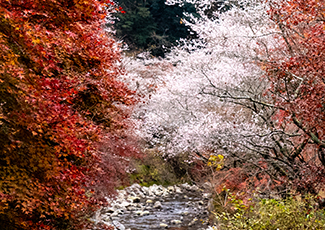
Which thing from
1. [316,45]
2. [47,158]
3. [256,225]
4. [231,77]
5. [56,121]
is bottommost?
[256,225]

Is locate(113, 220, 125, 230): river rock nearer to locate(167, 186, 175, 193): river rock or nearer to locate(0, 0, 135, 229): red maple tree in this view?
locate(0, 0, 135, 229): red maple tree

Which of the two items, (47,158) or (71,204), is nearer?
(47,158)

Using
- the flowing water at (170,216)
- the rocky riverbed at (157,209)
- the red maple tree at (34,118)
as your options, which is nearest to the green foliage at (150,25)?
the rocky riverbed at (157,209)

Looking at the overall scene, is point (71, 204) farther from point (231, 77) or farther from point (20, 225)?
point (231, 77)

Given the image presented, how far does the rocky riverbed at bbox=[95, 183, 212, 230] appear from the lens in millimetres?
12252

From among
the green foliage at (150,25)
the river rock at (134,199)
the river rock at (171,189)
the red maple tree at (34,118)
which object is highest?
the green foliage at (150,25)

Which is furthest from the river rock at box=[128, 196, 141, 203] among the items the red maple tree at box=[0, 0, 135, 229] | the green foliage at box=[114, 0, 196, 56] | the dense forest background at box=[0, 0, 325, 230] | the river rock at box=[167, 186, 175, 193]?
the green foliage at box=[114, 0, 196, 56]

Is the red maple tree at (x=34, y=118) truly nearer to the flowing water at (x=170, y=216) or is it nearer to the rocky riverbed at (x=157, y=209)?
the rocky riverbed at (x=157, y=209)

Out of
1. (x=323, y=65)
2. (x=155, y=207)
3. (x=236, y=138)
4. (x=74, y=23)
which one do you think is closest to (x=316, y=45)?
(x=323, y=65)

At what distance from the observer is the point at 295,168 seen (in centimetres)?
661

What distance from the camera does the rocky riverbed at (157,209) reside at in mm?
12252

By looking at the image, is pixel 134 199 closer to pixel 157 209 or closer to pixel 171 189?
pixel 157 209

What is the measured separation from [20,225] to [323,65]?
5.81 m

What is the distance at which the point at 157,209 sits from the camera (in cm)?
1533
